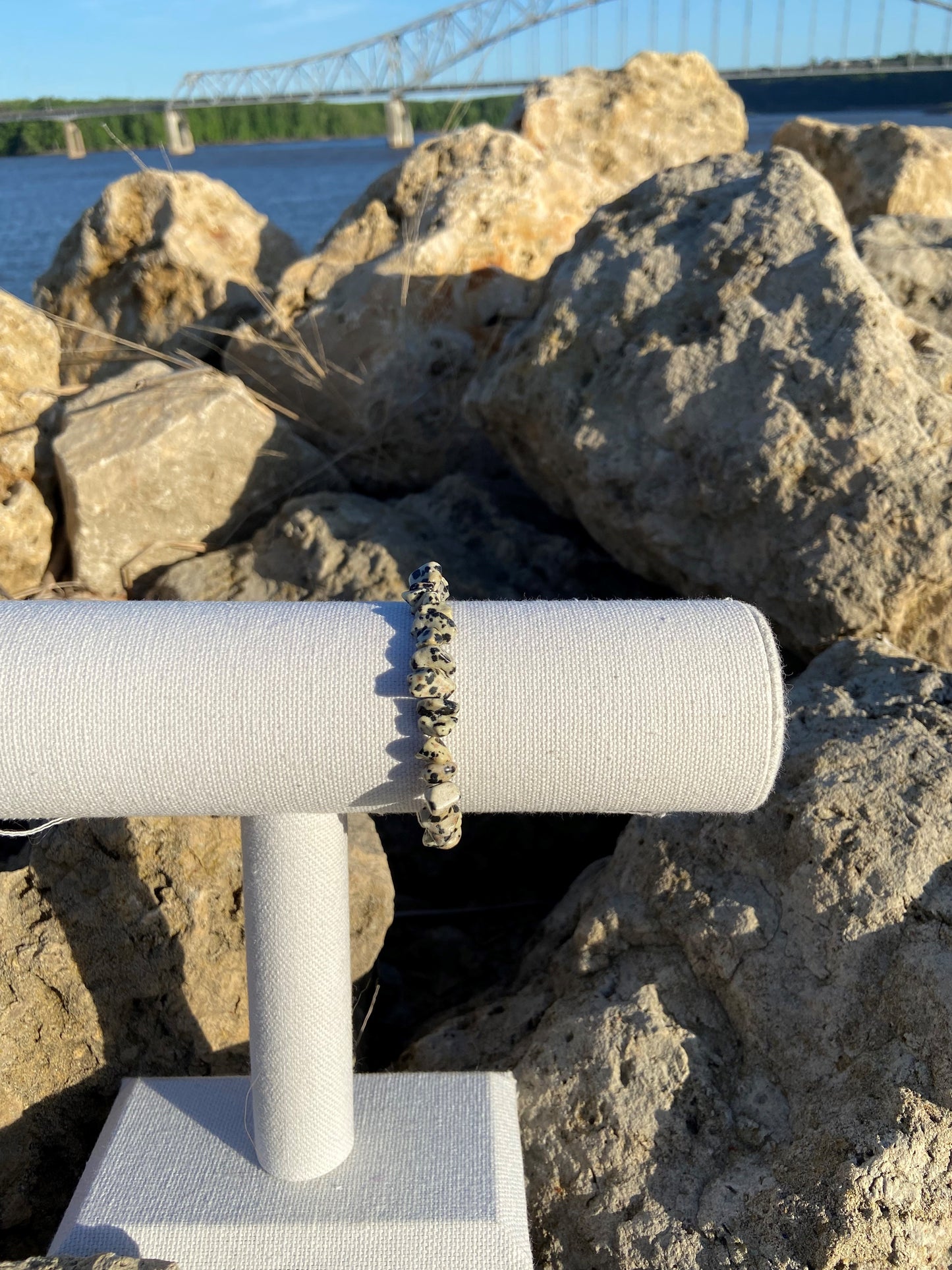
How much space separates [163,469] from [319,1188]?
1.72 m

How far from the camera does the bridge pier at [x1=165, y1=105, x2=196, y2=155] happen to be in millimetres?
30766

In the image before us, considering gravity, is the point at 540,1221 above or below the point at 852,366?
below

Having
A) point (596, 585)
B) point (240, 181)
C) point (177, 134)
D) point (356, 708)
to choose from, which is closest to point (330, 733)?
point (356, 708)

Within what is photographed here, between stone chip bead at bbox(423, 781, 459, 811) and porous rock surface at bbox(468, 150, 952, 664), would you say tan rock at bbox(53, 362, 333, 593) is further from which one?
stone chip bead at bbox(423, 781, 459, 811)

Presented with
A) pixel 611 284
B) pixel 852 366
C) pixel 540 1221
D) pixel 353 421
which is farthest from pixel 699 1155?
pixel 353 421

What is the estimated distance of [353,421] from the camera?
9.33 feet

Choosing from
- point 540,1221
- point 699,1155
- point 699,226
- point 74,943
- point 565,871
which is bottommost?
point 565,871

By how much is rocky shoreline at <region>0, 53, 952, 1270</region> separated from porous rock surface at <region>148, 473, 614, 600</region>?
12 millimetres

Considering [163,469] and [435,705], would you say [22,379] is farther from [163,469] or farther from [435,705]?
[435,705]

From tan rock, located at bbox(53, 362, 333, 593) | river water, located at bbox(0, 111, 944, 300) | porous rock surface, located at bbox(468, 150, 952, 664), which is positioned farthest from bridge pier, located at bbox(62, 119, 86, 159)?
porous rock surface, located at bbox(468, 150, 952, 664)

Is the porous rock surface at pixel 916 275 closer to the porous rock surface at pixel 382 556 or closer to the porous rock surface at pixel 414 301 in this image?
the porous rock surface at pixel 414 301

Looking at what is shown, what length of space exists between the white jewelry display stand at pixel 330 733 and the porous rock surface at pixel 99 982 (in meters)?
0.30

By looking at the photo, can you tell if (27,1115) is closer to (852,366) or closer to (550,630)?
(550,630)

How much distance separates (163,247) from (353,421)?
135 cm
